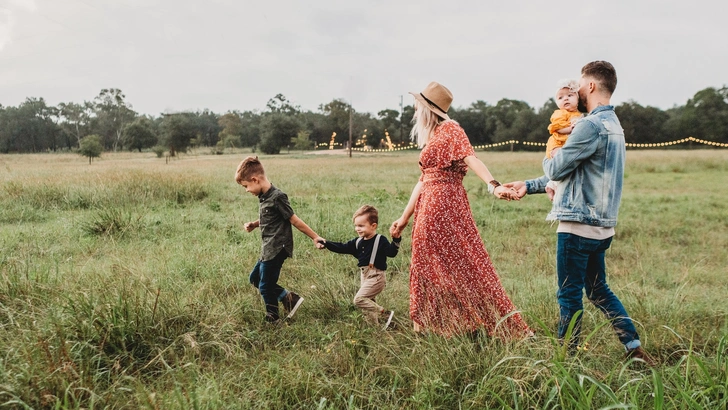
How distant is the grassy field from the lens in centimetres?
244

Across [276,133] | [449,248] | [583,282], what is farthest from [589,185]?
[276,133]

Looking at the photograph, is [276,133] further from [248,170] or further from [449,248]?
[449,248]

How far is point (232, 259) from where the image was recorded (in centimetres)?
550

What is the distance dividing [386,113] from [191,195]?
63.1m

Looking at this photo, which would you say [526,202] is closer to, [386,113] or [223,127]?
[223,127]

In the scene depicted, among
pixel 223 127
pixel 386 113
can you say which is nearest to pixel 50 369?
pixel 223 127

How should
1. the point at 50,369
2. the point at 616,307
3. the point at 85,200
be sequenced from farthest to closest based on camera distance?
the point at 85,200 → the point at 616,307 → the point at 50,369

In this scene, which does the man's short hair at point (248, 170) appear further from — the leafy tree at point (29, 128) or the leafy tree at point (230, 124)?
the leafy tree at point (230, 124)

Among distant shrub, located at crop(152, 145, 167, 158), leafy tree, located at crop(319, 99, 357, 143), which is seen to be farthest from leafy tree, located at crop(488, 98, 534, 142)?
distant shrub, located at crop(152, 145, 167, 158)

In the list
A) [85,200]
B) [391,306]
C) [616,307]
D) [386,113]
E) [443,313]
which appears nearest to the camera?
[616,307]

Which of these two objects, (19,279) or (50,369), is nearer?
(50,369)

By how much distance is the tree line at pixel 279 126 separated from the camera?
31672 millimetres

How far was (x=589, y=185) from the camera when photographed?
2.94 metres

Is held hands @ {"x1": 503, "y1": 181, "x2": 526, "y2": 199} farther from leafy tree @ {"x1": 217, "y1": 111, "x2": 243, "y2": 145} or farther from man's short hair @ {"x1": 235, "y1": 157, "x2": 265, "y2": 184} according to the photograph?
leafy tree @ {"x1": 217, "y1": 111, "x2": 243, "y2": 145}
